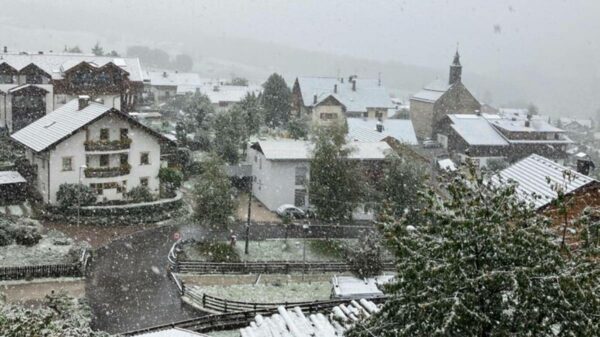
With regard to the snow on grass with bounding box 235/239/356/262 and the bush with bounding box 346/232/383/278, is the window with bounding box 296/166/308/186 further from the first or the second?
the bush with bounding box 346/232/383/278

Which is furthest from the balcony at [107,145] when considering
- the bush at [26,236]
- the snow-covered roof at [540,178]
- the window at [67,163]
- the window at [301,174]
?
the snow-covered roof at [540,178]

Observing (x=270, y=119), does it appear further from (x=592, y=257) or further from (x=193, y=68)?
(x=193, y=68)

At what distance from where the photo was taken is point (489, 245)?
10484mm

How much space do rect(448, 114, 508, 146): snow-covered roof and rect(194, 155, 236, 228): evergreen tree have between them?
3280 centimetres

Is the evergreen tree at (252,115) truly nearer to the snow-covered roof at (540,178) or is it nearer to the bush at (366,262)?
the bush at (366,262)

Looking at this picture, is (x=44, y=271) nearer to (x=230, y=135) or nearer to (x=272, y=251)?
(x=272, y=251)

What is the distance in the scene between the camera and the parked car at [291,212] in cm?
3881

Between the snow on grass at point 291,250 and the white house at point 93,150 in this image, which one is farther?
the white house at point 93,150

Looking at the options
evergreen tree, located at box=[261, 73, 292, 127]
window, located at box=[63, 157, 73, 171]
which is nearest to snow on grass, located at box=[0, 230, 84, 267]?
window, located at box=[63, 157, 73, 171]

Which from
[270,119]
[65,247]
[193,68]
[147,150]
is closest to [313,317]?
[65,247]

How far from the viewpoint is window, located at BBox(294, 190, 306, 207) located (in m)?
40.8

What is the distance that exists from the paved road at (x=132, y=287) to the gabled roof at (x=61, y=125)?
7.72 metres

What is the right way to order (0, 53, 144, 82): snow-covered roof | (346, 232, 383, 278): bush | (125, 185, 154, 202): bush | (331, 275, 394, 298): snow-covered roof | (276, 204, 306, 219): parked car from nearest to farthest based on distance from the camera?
(331, 275, 394, 298): snow-covered roof < (346, 232, 383, 278): bush < (125, 185, 154, 202): bush < (276, 204, 306, 219): parked car < (0, 53, 144, 82): snow-covered roof

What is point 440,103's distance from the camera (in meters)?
74.8
